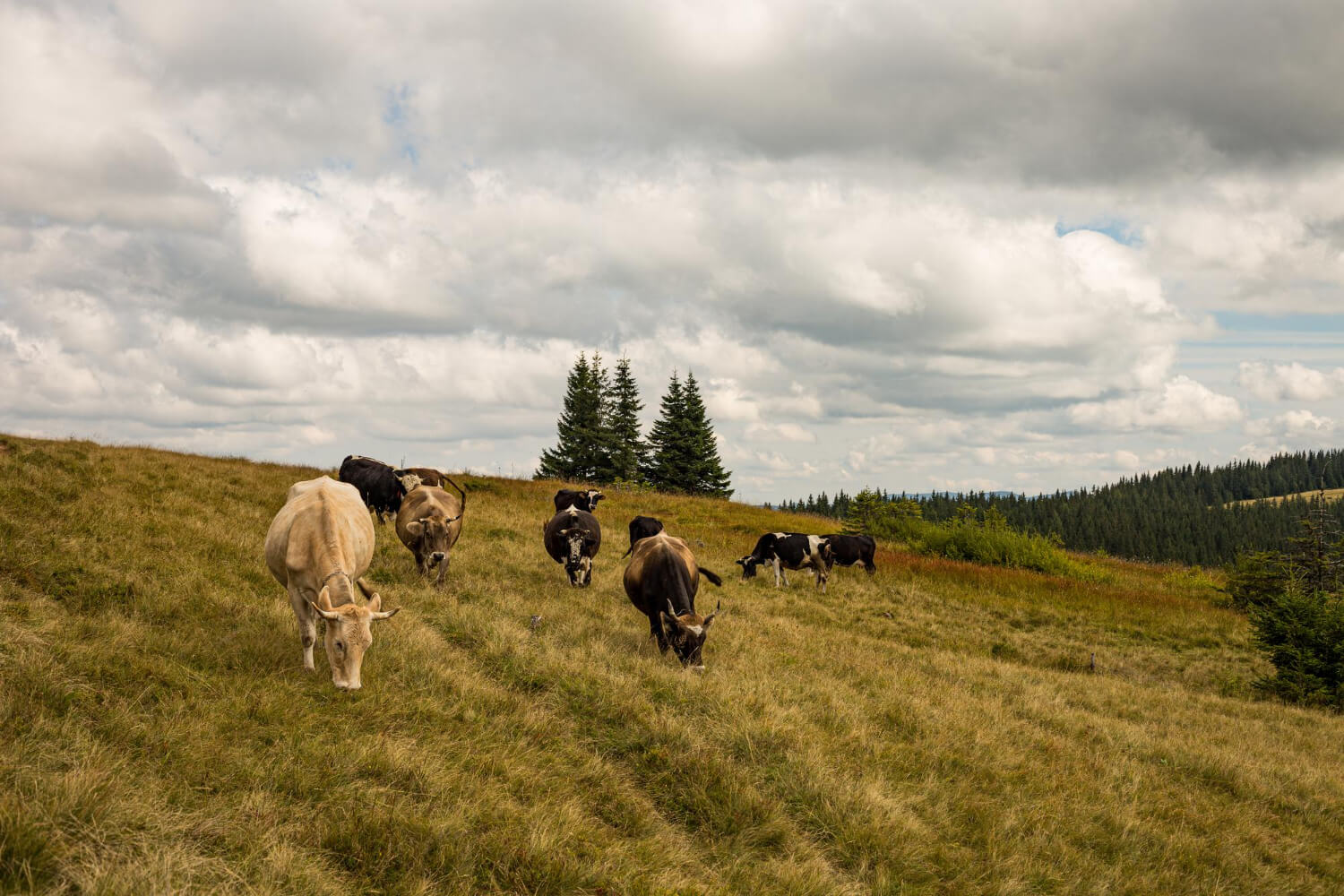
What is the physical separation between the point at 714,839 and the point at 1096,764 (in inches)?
267

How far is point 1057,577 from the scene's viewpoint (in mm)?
29031

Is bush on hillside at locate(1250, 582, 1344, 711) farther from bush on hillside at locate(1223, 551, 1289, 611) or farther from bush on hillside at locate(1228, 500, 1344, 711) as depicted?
bush on hillside at locate(1223, 551, 1289, 611)

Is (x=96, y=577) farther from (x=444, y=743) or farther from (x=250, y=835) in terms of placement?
(x=250, y=835)

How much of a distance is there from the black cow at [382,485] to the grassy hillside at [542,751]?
173 inches

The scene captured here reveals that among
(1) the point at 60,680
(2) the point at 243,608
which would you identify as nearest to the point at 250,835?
(1) the point at 60,680

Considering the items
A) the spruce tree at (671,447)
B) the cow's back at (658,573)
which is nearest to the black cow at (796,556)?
the cow's back at (658,573)

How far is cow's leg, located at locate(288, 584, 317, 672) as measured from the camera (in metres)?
8.03

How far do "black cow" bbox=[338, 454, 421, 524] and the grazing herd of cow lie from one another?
0.03 metres

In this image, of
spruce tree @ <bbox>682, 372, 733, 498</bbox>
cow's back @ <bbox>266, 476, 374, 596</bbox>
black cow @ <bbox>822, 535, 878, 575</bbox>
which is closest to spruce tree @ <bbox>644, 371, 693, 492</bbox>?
spruce tree @ <bbox>682, 372, 733, 498</bbox>

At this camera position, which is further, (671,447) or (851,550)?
(671,447)

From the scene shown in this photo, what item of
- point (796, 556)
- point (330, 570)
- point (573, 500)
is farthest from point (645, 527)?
point (330, 570)

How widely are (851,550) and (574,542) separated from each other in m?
12.4

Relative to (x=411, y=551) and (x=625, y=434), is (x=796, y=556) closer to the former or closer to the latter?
(x=411, y=551)

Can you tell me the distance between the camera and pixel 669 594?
12.3m
